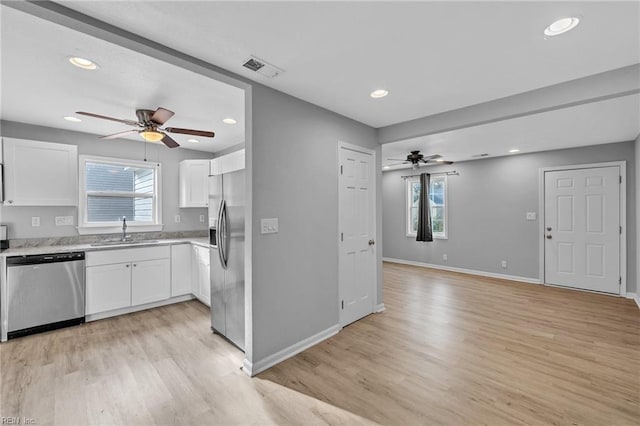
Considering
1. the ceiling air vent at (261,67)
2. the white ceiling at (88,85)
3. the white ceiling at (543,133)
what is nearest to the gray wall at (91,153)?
the white ceiling at (88,85)

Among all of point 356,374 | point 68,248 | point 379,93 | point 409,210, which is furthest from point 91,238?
point 409,210

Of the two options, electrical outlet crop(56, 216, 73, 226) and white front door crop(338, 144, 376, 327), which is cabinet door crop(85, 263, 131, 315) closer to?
electrical outlet crop(56, 216, 73, 226)

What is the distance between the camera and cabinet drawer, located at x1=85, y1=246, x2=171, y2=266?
3535 millimetres

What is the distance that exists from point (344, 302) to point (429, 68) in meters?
2.51

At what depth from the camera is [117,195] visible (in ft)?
14.1

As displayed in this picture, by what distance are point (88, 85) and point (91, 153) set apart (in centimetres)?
195

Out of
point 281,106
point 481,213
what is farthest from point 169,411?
point 481,213

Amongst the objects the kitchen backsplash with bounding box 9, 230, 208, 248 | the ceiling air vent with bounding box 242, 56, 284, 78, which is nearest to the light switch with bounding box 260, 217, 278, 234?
the ceiling air vent with bounding box 242, 56, 284, 78

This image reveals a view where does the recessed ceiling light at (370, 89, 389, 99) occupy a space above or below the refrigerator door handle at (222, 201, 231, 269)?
above

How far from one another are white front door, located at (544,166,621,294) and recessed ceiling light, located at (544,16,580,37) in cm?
432

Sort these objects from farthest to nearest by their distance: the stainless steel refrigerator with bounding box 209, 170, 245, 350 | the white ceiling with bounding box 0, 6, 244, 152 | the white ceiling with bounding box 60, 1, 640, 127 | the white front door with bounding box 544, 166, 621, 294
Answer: the white front door with bounding box 544, 166, 621, 294 < the stainless steel refrigerator with bounding box 209, 170, 245, 350 < the white ceiling with bounding box 0, 6, 244, 152 < the white ceiling with bounding box 60, 1, 640, 127

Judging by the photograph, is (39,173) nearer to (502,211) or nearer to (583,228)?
(502,211)

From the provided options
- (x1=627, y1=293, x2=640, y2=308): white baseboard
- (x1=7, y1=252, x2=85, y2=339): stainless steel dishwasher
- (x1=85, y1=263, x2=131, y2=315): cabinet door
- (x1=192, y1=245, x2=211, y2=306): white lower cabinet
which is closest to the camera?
(x1=7, y1=252, x2=85, y2=339): stainless steel dishwasher

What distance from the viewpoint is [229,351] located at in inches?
109
